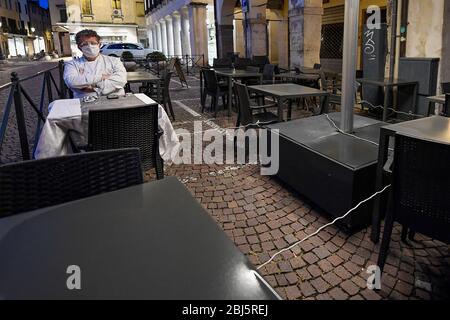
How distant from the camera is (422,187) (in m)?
1.80

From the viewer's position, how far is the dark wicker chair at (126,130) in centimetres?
257

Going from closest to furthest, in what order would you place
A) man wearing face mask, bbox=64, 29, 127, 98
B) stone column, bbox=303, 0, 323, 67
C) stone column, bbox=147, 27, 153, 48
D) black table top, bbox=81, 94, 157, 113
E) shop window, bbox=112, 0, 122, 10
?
black table top, bbox=81, 94, 157, 113 → man wearing face mask, bbox=64, 29, 127, 98 → stone column, bbox=303, 0, 323, 67 → shop window, bbox=112, 0, 122, 10 → stone column, bbox=147, 27, 153, 48

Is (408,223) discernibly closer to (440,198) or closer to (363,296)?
(440,198)

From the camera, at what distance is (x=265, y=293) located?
0.82 m

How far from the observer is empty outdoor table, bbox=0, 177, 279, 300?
83cm

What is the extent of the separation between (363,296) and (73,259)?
5.37 ft

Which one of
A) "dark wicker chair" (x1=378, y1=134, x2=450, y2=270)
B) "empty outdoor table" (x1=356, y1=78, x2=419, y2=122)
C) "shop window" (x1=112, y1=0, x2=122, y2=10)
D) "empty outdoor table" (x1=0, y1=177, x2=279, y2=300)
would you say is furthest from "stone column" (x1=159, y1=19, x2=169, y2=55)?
"empty outdoor table" (x1=0, y1=177, x2=279, y2=300)

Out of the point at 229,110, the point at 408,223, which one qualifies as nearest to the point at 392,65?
the point at 229,110

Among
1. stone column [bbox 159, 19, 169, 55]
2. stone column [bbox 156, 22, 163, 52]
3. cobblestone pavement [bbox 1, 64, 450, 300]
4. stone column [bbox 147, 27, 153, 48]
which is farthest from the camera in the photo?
stone column [bbox 147, 27, 153, 48]

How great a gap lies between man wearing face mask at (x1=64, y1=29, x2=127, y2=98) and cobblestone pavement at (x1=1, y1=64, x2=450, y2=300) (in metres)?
1.48

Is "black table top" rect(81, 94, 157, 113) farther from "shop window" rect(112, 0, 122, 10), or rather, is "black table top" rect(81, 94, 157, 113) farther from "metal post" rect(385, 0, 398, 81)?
"shop window" rect(112, 0, 122, 10)

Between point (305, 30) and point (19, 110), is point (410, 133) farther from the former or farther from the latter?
point (305, 30)

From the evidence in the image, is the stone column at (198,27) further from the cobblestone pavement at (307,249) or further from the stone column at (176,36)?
the cobblestone pavement at (307,249)
